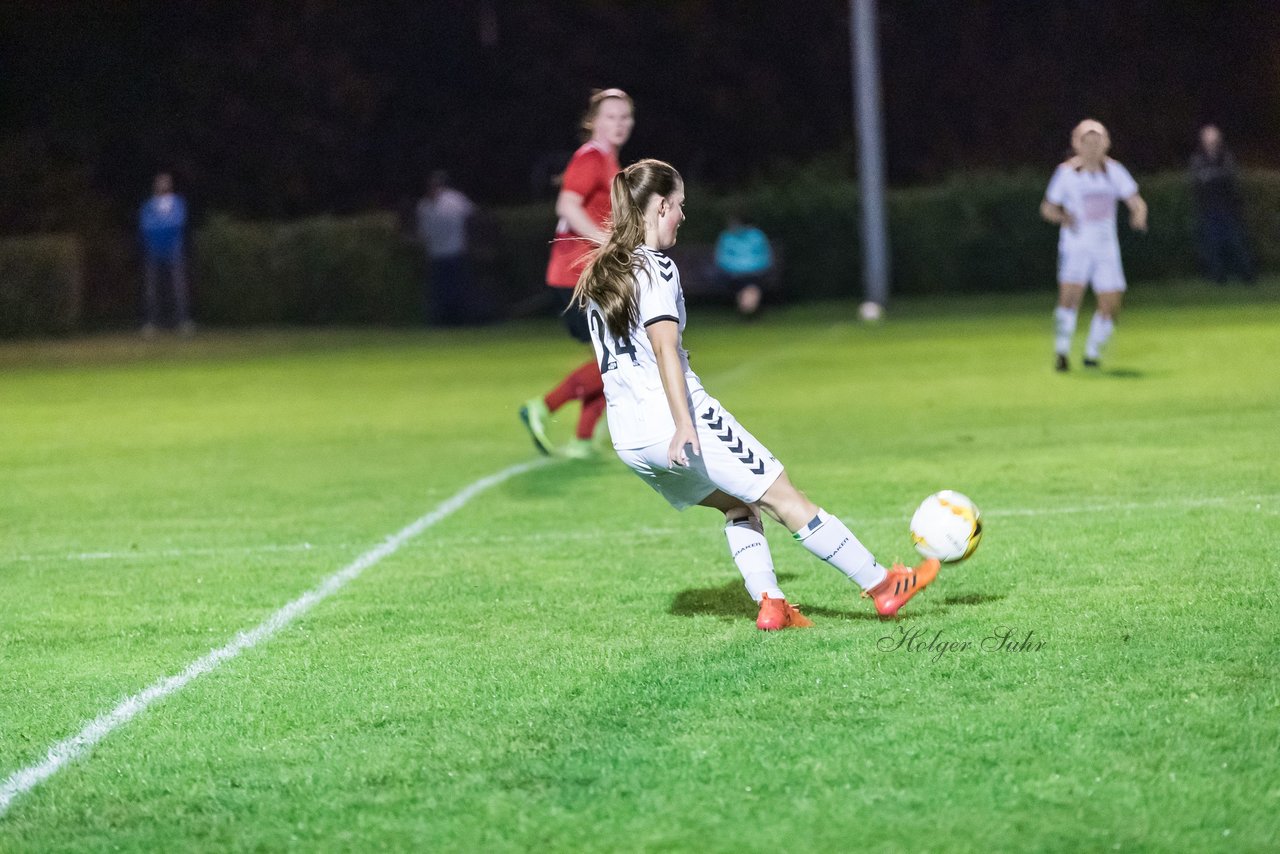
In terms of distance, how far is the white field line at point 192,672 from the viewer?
15.0ft

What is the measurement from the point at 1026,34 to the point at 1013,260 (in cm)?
1348

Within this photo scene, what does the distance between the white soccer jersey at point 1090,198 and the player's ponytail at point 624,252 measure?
930 centimetres

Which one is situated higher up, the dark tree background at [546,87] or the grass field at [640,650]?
the dark tree background at [546,87]

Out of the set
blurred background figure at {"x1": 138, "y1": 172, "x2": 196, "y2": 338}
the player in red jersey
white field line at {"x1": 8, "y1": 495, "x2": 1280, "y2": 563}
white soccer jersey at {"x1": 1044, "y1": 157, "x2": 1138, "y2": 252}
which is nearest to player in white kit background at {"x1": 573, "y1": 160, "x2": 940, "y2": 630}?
white field line at {"x1": 8, "y1": 495, "x2": 1280, "y2": 563}

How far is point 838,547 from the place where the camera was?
5.79 m

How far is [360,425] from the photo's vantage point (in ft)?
44.8

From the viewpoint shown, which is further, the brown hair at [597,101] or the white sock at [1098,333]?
the white sock at [1098,333]

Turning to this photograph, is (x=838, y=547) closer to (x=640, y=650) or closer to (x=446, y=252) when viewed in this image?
(x=640, y=650)

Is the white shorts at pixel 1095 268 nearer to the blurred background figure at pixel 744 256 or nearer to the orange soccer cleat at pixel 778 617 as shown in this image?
the orange soccer cleat at pixel 778 617

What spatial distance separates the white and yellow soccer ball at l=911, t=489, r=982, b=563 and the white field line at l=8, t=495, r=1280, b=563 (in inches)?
75.9

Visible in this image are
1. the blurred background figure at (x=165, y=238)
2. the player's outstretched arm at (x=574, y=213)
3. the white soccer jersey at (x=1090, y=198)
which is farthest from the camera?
the blurred background figure at (x=165, y=238)

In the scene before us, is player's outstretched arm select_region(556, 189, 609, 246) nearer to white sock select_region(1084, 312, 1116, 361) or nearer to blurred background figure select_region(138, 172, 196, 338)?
white sock select_region(1084, 312, 1116, 361)

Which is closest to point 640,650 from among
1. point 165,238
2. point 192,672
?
point 192,672
